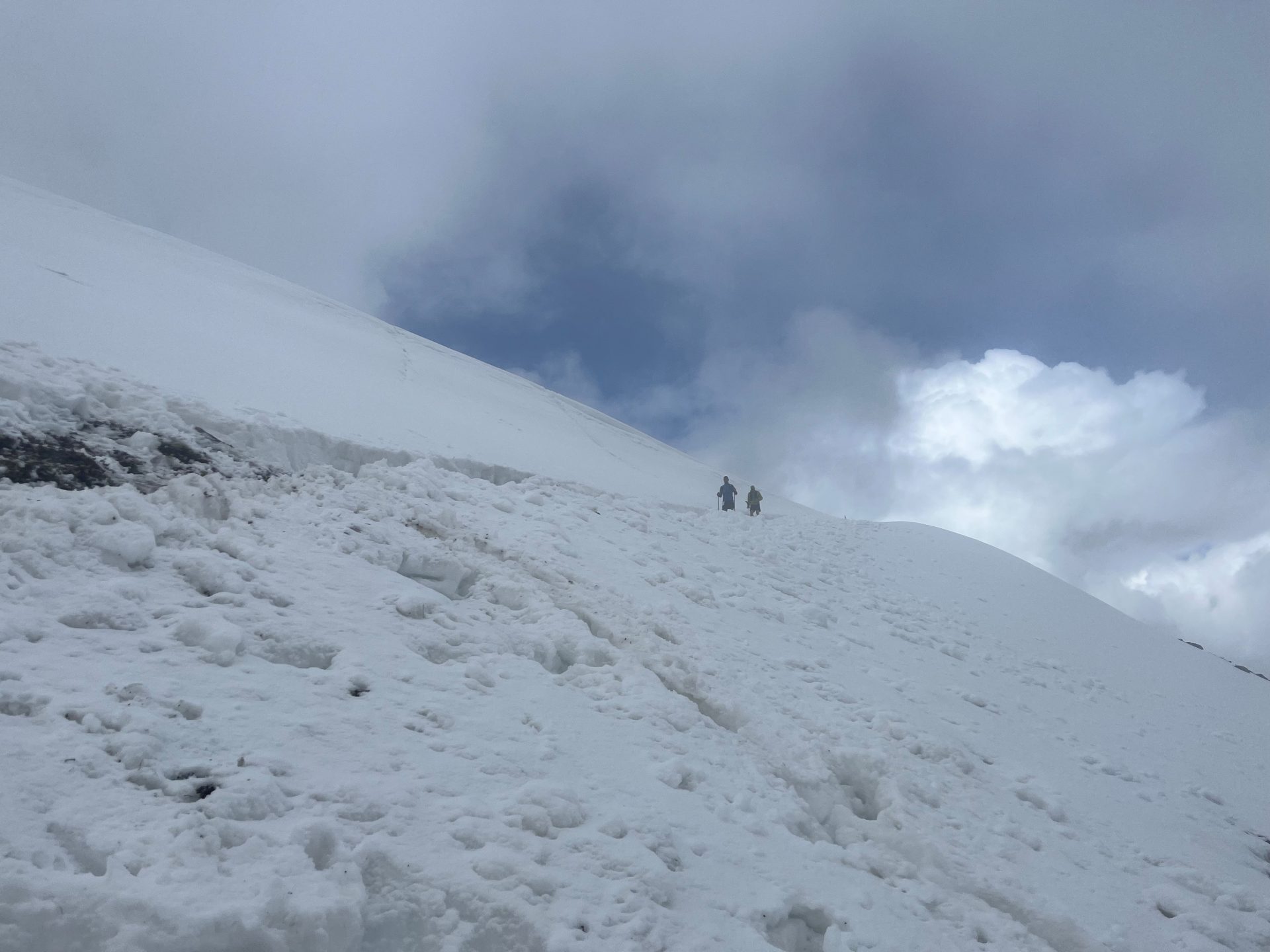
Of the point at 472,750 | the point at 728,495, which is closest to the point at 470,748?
the point at 472,750

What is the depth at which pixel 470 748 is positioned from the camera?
5051 mm

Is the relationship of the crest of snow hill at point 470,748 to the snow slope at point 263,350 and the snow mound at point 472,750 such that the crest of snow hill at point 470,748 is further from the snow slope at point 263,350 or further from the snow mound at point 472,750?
the snow slope at point 263,350

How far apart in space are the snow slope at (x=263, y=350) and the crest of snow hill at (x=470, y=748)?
766 mm

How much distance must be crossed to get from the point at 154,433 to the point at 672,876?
6.71m

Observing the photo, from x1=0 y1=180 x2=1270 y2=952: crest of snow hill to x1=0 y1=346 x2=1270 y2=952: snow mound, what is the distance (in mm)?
25

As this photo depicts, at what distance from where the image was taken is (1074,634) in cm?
1526

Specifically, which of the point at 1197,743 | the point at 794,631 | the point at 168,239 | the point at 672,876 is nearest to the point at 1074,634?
the point at 1197,743

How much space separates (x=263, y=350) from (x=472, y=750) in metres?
11.5

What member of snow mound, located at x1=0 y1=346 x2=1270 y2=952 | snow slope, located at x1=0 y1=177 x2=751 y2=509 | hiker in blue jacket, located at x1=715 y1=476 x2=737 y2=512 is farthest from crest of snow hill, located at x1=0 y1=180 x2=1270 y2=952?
hiker in blue jacket, located at x1=715 y1=476 x2=737 y2=512

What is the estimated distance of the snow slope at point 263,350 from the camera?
31.8 ft

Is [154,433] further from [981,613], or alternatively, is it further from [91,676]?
[981,613]

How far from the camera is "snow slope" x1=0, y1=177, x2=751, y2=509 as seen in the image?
9703 millimetres

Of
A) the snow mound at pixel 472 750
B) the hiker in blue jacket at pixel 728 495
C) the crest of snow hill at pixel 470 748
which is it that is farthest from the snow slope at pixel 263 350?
the snow mound at pixel 472 750

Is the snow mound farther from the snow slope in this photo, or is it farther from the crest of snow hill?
the snow slope
